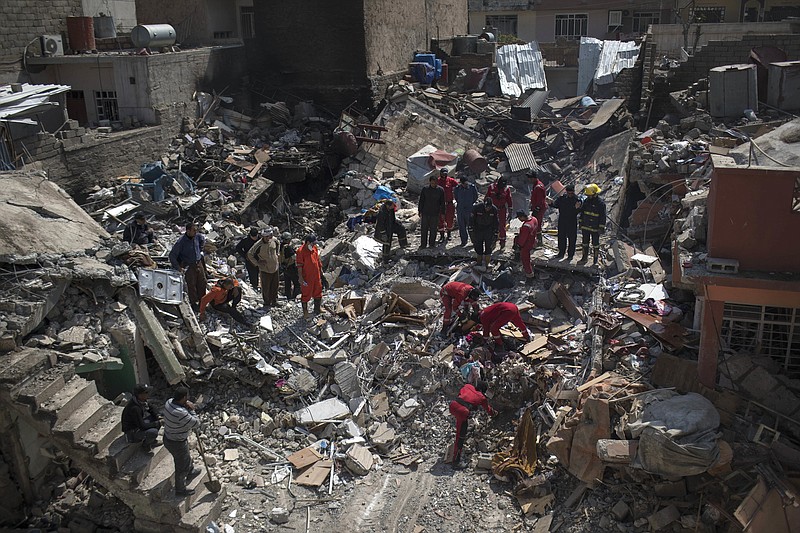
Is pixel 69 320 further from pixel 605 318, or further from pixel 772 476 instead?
pixel 772 476

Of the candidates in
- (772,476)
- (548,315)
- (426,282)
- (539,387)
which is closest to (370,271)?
(426,282)

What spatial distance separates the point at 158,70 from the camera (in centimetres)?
1761

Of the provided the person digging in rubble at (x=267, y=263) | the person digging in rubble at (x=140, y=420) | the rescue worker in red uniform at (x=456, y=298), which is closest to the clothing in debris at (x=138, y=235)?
→ the person digging in rubble at (x=267, y=263)

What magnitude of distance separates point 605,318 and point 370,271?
467 cm

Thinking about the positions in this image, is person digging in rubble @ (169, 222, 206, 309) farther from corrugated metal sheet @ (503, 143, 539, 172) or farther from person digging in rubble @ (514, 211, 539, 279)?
corrugated metal sheet @ (503, 143, 539, 172)

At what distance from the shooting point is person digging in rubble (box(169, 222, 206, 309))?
11352 mm

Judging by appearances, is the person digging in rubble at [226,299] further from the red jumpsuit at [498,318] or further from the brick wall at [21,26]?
the brick wall at [21,26]

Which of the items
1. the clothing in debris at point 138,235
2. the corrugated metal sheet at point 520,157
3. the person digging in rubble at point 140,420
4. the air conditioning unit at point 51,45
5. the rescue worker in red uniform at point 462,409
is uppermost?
the air conditioning unit at point 51,45

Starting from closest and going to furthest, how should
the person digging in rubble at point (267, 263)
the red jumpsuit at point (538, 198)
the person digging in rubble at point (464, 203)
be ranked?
1. the person digging in rubble at point (267, 263)
2. the red jumpsuit at point (538, 198)
3. the person digging in rubble at point (464, 203)

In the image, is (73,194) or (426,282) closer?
(426,282)

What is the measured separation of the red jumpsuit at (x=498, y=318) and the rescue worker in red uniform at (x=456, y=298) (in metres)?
0.33

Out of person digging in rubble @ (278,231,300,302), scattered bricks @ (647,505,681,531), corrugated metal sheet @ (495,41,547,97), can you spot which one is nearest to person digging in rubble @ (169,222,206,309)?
person digging in rubble @ (278,231,300,302)

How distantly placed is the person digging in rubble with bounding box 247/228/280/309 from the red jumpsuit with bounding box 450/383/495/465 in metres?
4.03

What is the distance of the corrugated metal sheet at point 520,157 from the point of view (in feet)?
59.9
